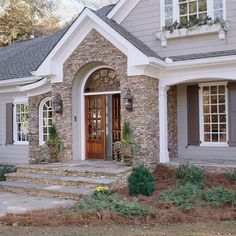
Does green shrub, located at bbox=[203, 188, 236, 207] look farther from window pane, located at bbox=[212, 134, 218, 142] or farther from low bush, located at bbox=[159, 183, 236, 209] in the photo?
window pane, located at bbox=[212, 134, 218, 142]

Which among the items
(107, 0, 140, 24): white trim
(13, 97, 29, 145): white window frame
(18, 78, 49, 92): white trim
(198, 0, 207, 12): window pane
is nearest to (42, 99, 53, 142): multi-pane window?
(18, 78, 49, 92): white trim

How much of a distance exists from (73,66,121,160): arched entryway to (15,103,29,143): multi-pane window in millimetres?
3395

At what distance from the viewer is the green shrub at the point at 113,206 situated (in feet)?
23.7

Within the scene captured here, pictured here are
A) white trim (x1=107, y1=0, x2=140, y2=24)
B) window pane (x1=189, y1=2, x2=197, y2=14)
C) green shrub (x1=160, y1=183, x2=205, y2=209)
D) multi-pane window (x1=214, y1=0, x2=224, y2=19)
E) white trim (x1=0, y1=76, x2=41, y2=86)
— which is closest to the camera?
green shrub (x1=160, y1=183, x2=205, y2=209)

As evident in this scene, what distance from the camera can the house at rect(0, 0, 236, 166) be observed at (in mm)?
11352

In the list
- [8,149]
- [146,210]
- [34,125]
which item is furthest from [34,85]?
[146,210]

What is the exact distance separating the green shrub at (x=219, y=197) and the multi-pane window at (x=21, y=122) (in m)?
9.00

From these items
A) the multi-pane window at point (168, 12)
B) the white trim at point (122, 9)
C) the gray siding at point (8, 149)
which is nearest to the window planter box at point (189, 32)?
the multi-pane window at point (168, 12)

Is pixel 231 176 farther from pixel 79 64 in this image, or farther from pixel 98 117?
pixel 79 64

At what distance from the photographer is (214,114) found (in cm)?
1232

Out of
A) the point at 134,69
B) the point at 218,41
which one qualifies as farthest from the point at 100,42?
the point at 218,41

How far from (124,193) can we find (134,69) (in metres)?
3.87

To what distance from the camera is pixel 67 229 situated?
6.49 meters

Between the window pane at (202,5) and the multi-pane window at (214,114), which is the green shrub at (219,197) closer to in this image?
the multi-pane window at (214,114)
